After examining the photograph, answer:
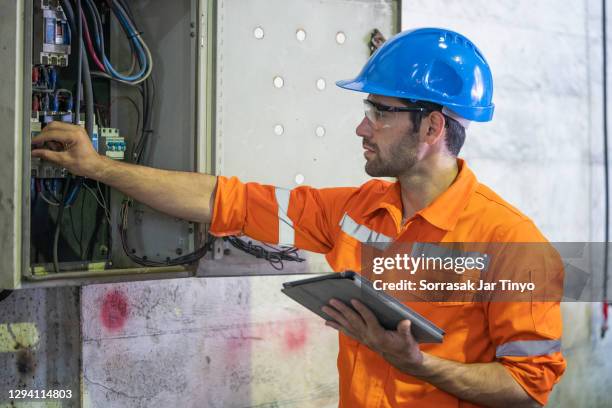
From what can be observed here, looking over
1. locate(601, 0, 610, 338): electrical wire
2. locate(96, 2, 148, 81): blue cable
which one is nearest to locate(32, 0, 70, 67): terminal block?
locate(96, 2, 148, 81): blue cable

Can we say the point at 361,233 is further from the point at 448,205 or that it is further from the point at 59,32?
the point at 59,32

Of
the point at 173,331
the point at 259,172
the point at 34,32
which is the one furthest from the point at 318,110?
the point at 173,331

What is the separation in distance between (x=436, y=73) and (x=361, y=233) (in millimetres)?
400

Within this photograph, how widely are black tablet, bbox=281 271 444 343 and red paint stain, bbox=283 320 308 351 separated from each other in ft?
A: 3.62

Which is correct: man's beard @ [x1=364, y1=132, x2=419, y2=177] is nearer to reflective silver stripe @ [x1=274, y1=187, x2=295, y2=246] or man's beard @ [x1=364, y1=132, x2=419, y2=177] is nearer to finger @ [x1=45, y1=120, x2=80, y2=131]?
reflective silver stripe @ [x1=274, y1=187, x2=295, y2=246]

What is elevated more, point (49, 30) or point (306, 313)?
point (49, 30)

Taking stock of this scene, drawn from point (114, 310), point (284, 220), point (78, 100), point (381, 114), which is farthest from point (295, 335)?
point (78, 100)

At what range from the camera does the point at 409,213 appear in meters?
1.58

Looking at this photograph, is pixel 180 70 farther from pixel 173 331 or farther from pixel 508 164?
pixel 508 164

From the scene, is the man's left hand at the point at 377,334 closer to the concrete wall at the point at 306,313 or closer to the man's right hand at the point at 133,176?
the man's right hand at the point at 133,176

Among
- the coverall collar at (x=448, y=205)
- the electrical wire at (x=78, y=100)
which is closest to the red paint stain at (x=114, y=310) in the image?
the electrical wire at (x=78, y=100)

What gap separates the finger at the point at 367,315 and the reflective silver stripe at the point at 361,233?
0.33m

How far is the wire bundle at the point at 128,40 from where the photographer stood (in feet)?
5.47

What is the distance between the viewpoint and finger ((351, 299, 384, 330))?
124 cm
